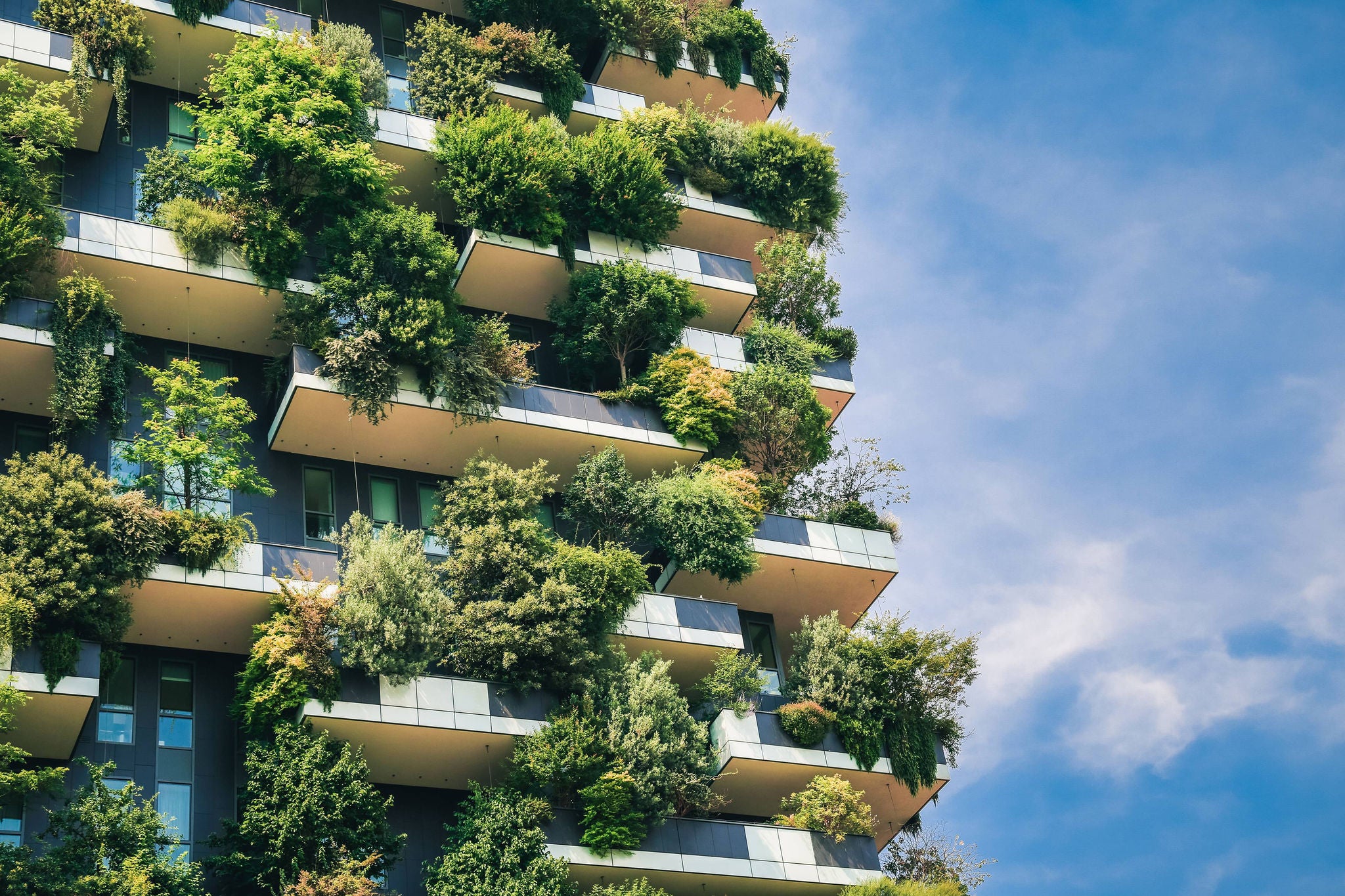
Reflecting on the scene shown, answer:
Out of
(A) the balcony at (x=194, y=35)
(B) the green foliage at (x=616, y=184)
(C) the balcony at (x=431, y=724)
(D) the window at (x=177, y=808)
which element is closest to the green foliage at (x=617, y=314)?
(B) the green foliage at (x=616, y=184)

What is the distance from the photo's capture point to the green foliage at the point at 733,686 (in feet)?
117

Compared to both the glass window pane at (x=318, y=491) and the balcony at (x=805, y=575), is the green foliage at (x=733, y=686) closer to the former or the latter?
the balcony at (x=805, y=575)

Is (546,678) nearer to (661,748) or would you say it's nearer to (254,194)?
(661,748)

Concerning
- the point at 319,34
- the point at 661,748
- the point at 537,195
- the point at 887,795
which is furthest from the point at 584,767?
the point at 319,34

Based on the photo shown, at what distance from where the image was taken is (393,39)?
45.1 m

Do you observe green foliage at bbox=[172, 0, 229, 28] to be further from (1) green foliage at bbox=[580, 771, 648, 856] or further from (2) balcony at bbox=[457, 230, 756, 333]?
(1) green foliage at bbox=[580, 771, 648, 856]

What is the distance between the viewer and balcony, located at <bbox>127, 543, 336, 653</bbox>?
101 feet

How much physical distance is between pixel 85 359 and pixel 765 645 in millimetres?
19086

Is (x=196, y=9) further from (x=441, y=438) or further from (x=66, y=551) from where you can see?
(x=66, y=551)

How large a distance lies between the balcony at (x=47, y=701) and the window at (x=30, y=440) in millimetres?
6408

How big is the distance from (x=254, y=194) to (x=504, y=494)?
32.0 ft

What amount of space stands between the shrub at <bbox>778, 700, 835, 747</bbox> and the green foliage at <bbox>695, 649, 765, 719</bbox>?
2.81 ft

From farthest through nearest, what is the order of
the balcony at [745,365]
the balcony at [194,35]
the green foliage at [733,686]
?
the balcony at [745,365] < the balcony at [194,35] < the green foliage at [733,686]

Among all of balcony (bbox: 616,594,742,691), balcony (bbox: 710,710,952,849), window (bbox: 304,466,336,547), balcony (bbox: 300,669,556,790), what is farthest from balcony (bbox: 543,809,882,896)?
window (bbox: 304,466,336,547)
